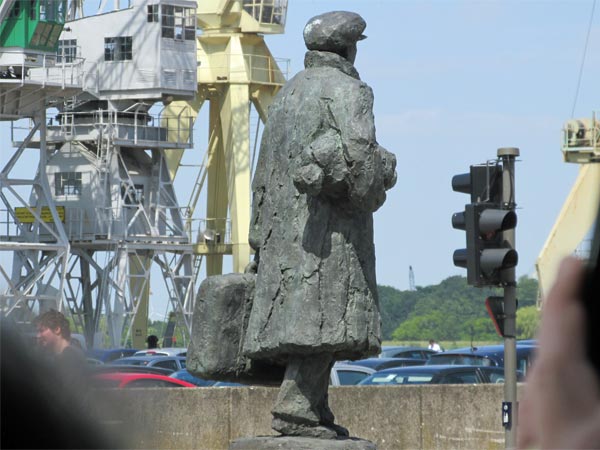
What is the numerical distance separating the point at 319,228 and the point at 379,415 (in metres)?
4.80

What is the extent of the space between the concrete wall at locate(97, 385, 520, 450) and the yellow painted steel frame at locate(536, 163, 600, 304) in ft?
33.9

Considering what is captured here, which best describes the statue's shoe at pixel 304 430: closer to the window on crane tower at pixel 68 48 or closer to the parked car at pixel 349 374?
the parked car at pixel 349 374

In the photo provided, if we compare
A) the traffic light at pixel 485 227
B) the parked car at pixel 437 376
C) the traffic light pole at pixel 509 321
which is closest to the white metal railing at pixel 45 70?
the parked car at pixel 437 376

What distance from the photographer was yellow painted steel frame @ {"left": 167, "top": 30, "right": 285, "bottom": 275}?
233ft

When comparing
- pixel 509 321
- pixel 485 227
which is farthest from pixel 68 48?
pixel 485 227

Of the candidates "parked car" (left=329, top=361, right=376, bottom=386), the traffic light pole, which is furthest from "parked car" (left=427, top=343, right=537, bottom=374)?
the traffic light pole

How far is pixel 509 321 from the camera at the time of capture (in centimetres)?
1212

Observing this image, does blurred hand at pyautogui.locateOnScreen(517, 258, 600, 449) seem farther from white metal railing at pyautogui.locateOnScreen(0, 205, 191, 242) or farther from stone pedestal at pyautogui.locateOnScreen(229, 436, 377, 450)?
white metal railing at pyautogui.locateOnScreen(0, 205, 191, 242)

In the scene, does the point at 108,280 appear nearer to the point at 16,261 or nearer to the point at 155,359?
the point at 16,261

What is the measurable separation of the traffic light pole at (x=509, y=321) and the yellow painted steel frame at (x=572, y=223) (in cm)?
1019

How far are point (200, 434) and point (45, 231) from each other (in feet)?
183

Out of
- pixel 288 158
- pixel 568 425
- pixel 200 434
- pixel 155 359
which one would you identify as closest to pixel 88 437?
pixel 568 425

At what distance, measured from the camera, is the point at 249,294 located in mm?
8586

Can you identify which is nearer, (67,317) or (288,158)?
(67,317)
